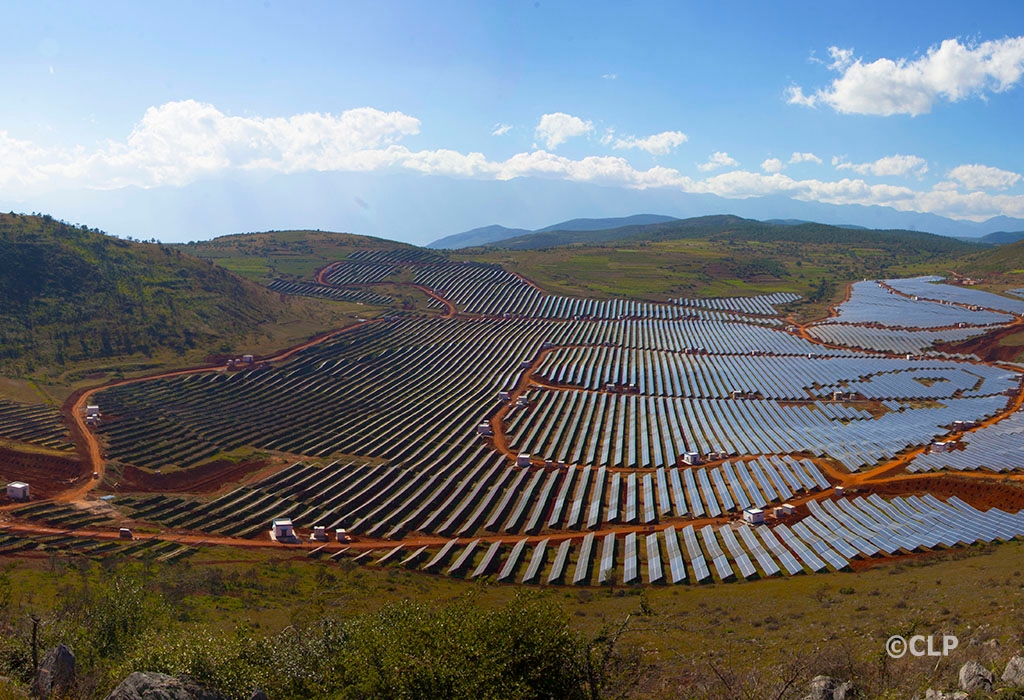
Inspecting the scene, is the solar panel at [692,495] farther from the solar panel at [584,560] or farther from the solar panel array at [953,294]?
the solar panel array at [953,294]

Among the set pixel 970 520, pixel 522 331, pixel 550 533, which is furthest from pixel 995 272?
pixel 550 533

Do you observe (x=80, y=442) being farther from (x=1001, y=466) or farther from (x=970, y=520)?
(x=1001, y=466)

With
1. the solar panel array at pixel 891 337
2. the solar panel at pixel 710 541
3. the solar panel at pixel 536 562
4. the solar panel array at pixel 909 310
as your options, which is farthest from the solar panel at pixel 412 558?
the solar panel array at pixel 909 310

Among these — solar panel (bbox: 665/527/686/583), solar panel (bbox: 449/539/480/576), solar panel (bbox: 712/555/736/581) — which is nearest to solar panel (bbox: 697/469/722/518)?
solar panel (bbox: 665/527/686/583)

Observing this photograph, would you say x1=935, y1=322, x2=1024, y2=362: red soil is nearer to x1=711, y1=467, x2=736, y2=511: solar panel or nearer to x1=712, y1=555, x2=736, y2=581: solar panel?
x1=711, y1=467, x2=736, y2=511: solar panel

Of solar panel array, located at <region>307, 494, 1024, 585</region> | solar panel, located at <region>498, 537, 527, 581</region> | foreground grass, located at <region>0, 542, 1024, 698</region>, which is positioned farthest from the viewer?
solar panel, located at <region>498, 537, 527, 581</region>

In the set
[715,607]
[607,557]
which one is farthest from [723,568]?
[607,557]

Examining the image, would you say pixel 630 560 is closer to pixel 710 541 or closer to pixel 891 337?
pixel 710 541
